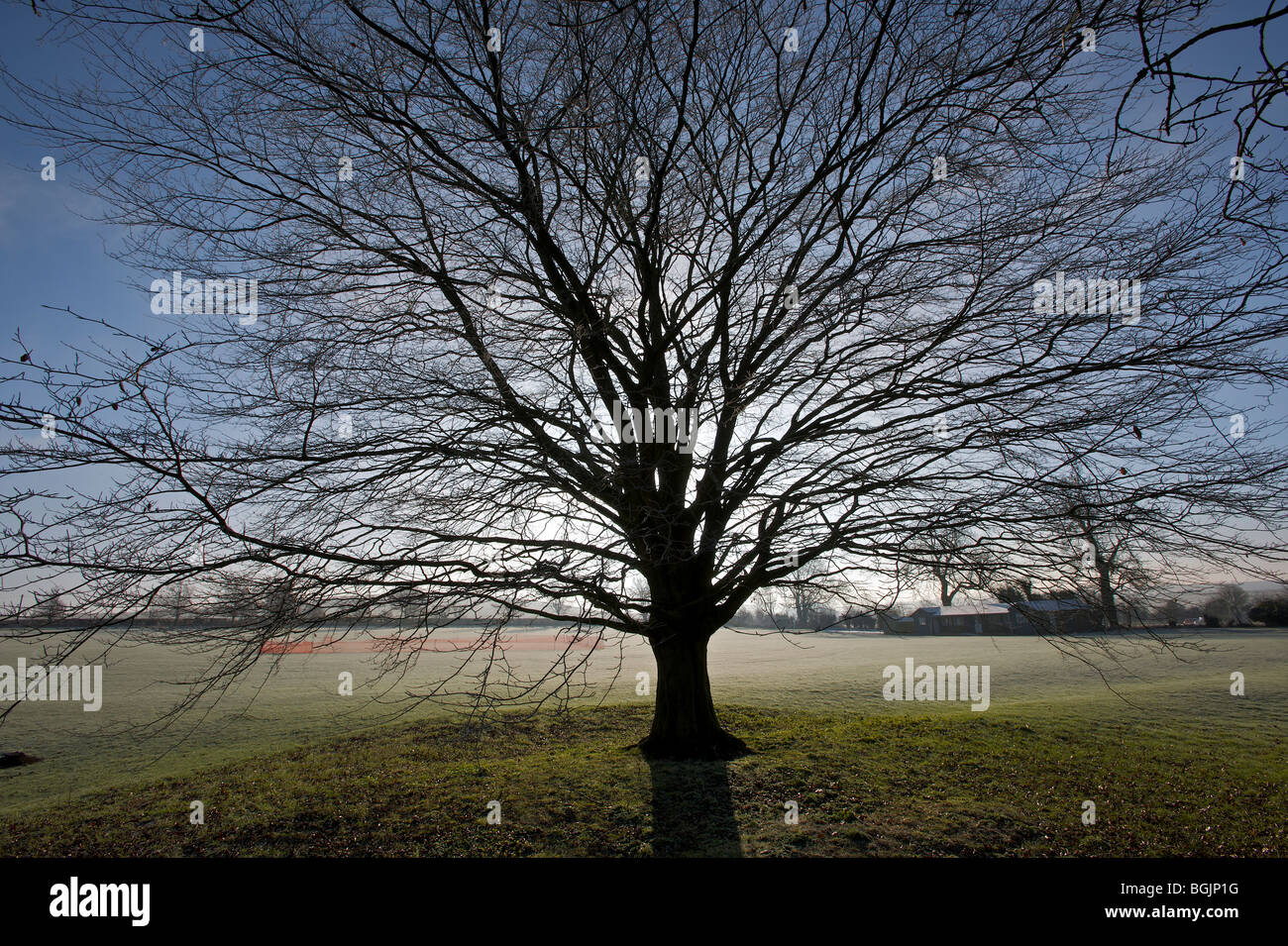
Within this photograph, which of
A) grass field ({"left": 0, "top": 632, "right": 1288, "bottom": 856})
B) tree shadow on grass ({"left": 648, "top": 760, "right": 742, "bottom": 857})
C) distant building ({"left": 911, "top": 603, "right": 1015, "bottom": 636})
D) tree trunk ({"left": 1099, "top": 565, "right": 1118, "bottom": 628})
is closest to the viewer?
tree shadow on grass ({"left": 648, "top": 760, "right": 742, "bottom": 857})

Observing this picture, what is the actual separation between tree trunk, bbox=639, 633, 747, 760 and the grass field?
532 millimetres

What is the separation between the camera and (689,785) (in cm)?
700

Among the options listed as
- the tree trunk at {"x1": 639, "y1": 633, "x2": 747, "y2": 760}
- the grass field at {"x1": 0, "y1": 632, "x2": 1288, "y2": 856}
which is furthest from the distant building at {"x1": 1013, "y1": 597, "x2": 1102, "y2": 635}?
the tree trunk at {"x1": 639, "y1": 633, "x2": 747, "y2": 760}

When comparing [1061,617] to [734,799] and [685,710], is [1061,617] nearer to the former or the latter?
[734,799]

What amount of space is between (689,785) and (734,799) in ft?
1.95

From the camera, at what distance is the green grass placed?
216 inches

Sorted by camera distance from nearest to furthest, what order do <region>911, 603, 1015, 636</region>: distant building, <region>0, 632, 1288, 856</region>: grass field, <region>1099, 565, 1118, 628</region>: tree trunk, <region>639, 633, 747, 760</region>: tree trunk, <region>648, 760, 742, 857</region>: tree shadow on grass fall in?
<region>648, 760, 742, 857</region>: tree shadow on grass < <region>0, 632, 1288, 856</region>: grass field < <region>1099, 565, 1118, 628</region>: tree trunk < <region>639, 633, 747, 760</region>: tree trunk < <region>911, 603, 1015, 636</region>: distant building

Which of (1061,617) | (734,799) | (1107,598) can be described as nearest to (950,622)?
(1061,617)

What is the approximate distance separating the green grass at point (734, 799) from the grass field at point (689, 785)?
0.11ft

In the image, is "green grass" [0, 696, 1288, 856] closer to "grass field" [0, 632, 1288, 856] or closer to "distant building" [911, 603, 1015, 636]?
"grass field" [0, 632, 1288, 856]

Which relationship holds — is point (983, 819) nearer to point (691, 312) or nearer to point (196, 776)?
point (691, 312)

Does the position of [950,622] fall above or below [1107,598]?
below
